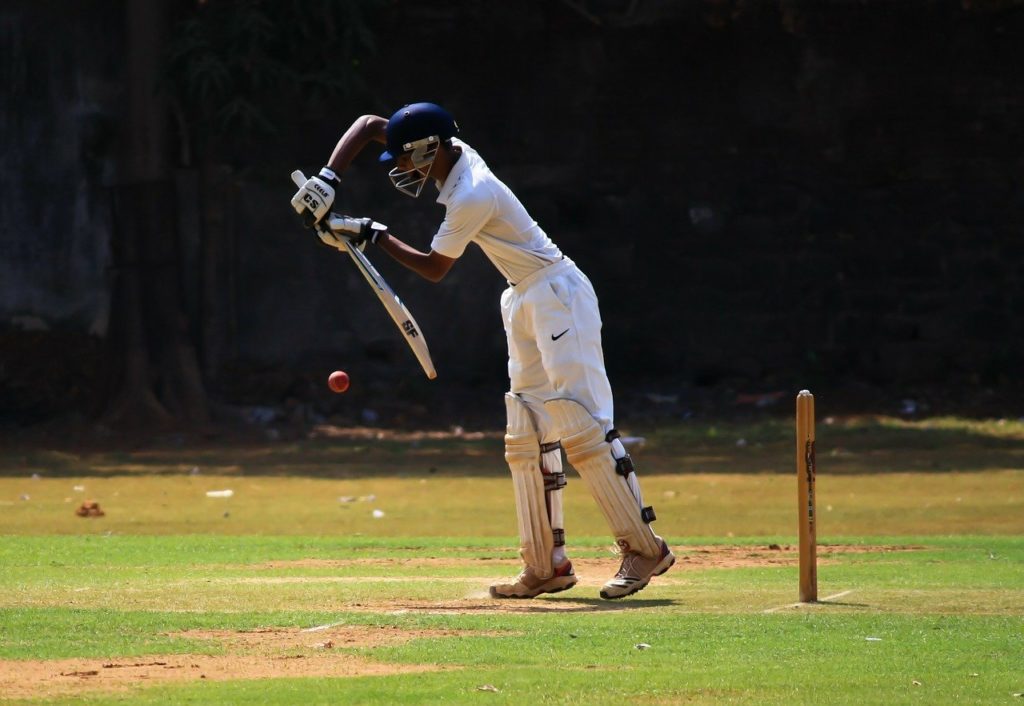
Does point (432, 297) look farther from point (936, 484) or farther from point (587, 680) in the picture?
point (587, 680)

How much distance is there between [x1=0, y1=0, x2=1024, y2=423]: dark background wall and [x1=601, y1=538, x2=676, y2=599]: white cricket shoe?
38.9 ft

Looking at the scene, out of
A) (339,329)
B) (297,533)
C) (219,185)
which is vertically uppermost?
(219,185)

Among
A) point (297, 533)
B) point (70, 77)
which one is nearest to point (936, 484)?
point (297, 533)

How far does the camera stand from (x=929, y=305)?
65.5 ft

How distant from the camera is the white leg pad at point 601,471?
7.79 metres

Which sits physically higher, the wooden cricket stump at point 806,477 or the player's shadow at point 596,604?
the wooden cricket stump at point 806,477

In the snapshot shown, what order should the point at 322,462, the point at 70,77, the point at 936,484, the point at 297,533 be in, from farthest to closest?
the point at 70,77 < the point at 322,462 < the point at 936,484 < the point at 297,533

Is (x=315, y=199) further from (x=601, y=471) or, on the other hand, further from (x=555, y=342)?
(x=601, y=471)

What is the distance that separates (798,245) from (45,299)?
824 cm

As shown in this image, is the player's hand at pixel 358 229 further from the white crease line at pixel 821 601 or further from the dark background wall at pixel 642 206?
the dark background wall at pixel 642 206

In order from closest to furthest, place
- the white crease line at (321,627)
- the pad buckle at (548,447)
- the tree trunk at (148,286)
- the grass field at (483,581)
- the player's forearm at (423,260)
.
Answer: the grass field at (483,581) < the white crease line at (321,627) < the player's forearm at (423,260) < the pad buckle at (548,447) < the tree trunk at (148,286)

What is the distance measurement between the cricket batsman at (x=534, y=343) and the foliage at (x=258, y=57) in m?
10.9

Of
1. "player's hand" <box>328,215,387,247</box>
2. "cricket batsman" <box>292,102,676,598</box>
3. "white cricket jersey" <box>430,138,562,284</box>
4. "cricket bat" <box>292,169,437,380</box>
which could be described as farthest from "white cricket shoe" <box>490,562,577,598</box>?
"player's hand" <box>328,215,387,247</box>

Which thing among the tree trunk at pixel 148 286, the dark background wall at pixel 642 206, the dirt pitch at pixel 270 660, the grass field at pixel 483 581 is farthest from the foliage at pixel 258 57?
the dirt pitch at pixel 270 660
